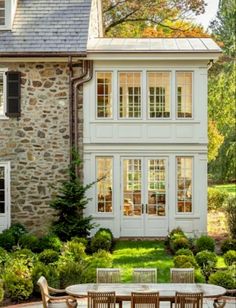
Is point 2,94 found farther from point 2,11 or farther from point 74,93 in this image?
point 2,11

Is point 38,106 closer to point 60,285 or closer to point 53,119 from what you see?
point 53,119

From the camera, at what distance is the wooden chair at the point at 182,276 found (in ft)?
40.9

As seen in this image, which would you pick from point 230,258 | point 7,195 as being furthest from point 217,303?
point 7,195

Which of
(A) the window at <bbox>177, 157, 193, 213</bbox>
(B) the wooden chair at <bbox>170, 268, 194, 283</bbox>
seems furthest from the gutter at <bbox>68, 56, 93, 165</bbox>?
(B) the wooden chair at <bbox>170, 268, 194, 283</bbox>

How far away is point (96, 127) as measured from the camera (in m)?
20.4

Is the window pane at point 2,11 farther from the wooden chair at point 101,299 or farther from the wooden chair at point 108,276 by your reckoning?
the wooden chair at point 101,299

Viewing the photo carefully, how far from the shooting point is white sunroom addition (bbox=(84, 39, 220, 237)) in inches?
798

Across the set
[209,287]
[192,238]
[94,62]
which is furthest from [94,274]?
[94,62]

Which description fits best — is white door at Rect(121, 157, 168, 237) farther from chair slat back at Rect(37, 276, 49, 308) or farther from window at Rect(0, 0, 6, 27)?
chair slat back at Rect(37, 276, 49, 308)

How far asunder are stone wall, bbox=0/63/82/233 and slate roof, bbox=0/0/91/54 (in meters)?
0.62

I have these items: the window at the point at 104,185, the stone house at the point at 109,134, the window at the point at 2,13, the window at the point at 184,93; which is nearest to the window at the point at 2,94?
the stone house at the point at 109,134

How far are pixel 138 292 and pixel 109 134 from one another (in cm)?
1018

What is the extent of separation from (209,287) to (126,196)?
898 cm

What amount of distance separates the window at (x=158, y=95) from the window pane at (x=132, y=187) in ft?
5.36
